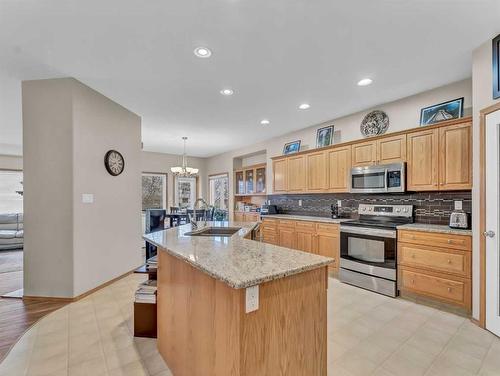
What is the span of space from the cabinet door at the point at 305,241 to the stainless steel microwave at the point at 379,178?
1.05 metres

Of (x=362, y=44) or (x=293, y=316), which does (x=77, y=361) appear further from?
(x=362, y=44)

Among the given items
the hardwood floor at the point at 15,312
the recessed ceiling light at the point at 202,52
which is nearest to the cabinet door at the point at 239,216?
the hardwood floor at the point at 15,312

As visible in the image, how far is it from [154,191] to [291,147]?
15.1 ft

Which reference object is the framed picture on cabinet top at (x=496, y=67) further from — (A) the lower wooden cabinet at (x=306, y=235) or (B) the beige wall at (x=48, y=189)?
(B) the beige wall at (x=48, y=189)

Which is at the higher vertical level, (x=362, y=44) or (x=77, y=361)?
(x=362, y=44)

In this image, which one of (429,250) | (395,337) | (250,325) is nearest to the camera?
(250,325)

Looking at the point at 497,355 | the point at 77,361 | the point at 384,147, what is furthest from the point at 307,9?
the point at 77,361

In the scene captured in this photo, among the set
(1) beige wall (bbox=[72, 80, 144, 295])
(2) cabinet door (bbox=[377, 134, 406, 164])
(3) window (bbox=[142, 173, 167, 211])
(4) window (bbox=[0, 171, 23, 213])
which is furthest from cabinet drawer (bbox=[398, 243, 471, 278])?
(4) window (bbox=[0, 171, 23, 213])

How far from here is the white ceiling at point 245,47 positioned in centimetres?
191

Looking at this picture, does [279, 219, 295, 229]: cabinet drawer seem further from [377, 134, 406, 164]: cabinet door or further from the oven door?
[377, 134, 406, 164]: cabinet door

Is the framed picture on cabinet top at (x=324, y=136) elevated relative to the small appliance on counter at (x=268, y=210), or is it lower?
elevated

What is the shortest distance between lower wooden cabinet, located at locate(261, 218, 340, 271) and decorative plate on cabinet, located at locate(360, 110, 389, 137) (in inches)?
62.6

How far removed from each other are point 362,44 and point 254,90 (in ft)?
4.63

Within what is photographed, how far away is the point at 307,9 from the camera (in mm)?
1904
